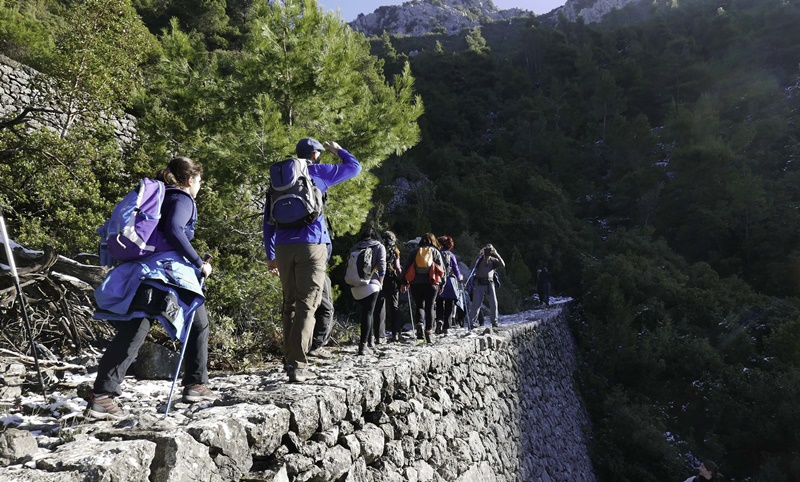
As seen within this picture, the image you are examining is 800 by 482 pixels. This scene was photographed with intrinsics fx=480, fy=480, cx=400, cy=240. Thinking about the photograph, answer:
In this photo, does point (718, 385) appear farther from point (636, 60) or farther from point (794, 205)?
point (636, 60)

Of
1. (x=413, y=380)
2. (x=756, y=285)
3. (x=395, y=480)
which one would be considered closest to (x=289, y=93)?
(x=413, y=380)

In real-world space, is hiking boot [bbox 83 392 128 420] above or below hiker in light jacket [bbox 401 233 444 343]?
below

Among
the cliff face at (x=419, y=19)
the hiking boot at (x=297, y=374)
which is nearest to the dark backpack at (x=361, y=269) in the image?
the hiking boot at (x=297, y=374)

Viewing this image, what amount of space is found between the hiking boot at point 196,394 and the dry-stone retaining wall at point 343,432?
78 mm

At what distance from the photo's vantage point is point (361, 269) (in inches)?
195

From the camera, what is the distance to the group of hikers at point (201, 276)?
7.43ft

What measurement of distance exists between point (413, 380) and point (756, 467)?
43.4ft

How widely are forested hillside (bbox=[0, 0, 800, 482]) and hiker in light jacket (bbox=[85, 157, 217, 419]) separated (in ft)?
6.41

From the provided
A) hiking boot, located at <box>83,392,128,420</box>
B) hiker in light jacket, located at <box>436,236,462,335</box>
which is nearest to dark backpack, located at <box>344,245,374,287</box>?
hiker in light jacket, located at <box>436,236,462,335</box>

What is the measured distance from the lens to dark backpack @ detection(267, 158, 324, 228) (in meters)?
3.02

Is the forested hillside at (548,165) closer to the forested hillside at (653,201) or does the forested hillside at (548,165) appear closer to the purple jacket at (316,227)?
the forested hillside at (653,201)

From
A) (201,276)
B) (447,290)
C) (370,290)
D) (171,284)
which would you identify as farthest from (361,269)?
(447,290)

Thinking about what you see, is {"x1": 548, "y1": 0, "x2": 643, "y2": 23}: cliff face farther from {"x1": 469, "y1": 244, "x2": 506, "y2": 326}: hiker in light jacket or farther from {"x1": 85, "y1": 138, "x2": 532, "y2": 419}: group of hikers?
{"x1": 85, "y1": 138, "x2": 532, "y2": 419}: group of hikers

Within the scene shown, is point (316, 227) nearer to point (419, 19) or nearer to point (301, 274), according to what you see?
point (301, 274)
